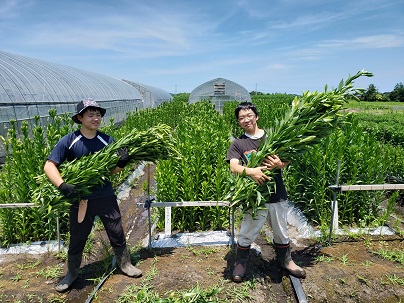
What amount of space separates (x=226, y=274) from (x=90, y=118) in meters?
2.25

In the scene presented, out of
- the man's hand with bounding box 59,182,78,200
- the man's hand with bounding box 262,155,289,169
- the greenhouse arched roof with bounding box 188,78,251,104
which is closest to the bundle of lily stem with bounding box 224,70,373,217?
the man's hand with bounding box 262,155,289,169

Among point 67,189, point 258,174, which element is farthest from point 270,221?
point 67,189

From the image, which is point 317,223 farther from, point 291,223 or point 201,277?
point 201,277

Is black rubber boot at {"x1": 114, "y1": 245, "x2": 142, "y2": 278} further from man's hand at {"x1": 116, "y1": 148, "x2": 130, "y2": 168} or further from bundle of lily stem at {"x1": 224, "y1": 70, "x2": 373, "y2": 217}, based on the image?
bundle of lily stem at {"x1": 224, "y1": 70, "x2": 373, "y2": 217}

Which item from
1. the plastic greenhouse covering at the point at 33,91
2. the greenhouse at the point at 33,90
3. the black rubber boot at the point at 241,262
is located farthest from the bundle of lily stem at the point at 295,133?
the greenhouse at the point at 33,90

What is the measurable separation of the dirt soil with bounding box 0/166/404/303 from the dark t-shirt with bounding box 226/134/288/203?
94 cm

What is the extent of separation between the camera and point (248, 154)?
10.3ft

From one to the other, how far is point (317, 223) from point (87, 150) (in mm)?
3627

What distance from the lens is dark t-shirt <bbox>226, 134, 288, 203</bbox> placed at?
3.13 meters

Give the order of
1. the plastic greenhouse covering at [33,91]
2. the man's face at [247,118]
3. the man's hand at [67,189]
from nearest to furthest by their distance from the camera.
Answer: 1. the man's hand at [67,189]
2. the man's face at [247,118]
3. the plastic greenhouse covering at [33,91]

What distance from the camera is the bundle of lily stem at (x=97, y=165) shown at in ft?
9.68

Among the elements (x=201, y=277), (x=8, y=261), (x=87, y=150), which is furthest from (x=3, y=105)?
(x=201, y=277)

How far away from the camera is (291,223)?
4883mm

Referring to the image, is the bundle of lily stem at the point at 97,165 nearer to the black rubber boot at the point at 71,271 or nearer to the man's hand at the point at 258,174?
the black rubber boot at the point at 71,271
